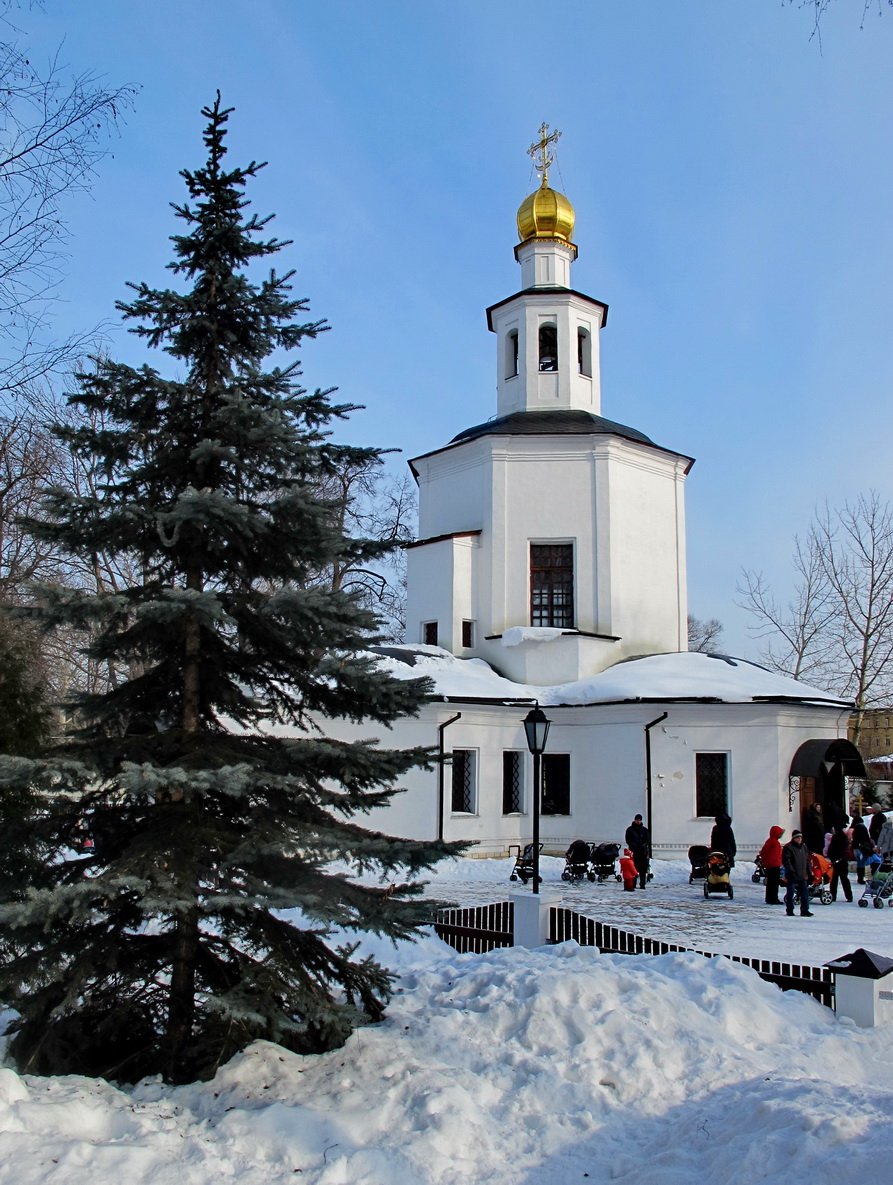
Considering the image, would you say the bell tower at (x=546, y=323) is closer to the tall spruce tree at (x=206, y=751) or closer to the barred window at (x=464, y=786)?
the barred window at (x=464, y=786)

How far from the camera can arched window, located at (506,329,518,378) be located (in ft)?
96.1

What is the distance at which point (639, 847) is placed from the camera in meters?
18.2

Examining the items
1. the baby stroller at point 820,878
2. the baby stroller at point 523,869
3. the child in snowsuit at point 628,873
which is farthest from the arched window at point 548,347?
the baby stroller at point 820,878

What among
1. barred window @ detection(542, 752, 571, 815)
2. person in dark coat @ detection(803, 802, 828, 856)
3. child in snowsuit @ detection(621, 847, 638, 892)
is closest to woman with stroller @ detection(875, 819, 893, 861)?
person in dark coat @ detection(803, 802, 828, 856)

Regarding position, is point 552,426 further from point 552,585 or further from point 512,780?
point 512,780

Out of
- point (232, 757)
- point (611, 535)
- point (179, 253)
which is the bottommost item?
point (232, 757)

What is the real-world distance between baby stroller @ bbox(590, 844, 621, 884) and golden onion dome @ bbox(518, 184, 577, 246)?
18.5m

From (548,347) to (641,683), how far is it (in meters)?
11.3

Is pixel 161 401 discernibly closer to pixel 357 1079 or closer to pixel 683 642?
pixel 357 1079

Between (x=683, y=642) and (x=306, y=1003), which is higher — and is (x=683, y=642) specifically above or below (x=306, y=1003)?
above

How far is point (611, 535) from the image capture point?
84.3ft

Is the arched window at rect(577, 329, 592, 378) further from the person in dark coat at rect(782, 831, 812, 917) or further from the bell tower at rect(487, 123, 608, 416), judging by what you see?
the person in dark coat at rect(782, 831, 812, 917)

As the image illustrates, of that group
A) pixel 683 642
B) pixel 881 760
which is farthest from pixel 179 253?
pixel 881 760

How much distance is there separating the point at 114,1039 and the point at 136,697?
2400 mm
